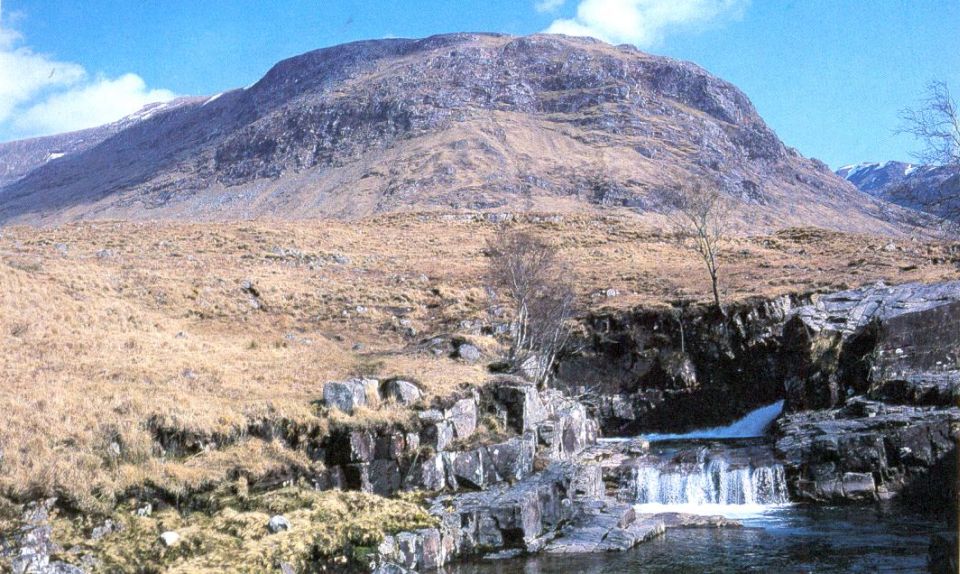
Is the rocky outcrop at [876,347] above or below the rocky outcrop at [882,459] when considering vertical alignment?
above

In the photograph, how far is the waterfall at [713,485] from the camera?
81.0 ft

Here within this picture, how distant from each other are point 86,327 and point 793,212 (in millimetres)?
123083

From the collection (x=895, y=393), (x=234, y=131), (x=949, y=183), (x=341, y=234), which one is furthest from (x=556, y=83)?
(x=949, y=183)

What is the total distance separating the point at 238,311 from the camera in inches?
1470

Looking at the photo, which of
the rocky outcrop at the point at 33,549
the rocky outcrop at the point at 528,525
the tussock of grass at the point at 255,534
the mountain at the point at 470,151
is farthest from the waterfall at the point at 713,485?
the mountain at the point at 470,151

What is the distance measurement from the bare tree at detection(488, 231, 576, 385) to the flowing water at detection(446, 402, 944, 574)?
6636 millimetres

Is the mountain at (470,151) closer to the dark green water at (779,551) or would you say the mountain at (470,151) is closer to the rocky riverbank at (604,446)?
the rocky riverbank at (604,446)

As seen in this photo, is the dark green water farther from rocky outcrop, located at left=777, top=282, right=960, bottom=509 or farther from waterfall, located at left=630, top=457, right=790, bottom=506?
waterfall, located at left=630, top=457, right=790, bottom=506

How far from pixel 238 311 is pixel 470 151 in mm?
96875

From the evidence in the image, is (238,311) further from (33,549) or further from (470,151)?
(470,151)

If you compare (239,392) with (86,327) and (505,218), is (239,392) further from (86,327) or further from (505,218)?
(505,218)

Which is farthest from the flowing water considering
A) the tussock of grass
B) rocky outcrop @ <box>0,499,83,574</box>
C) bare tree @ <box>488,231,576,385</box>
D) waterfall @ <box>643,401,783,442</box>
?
rocky outcrop @ <box>0,499,83,574</box>

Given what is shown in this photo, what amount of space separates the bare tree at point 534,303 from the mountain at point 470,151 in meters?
63.7

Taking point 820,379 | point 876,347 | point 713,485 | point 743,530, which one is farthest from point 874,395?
point 743,530
